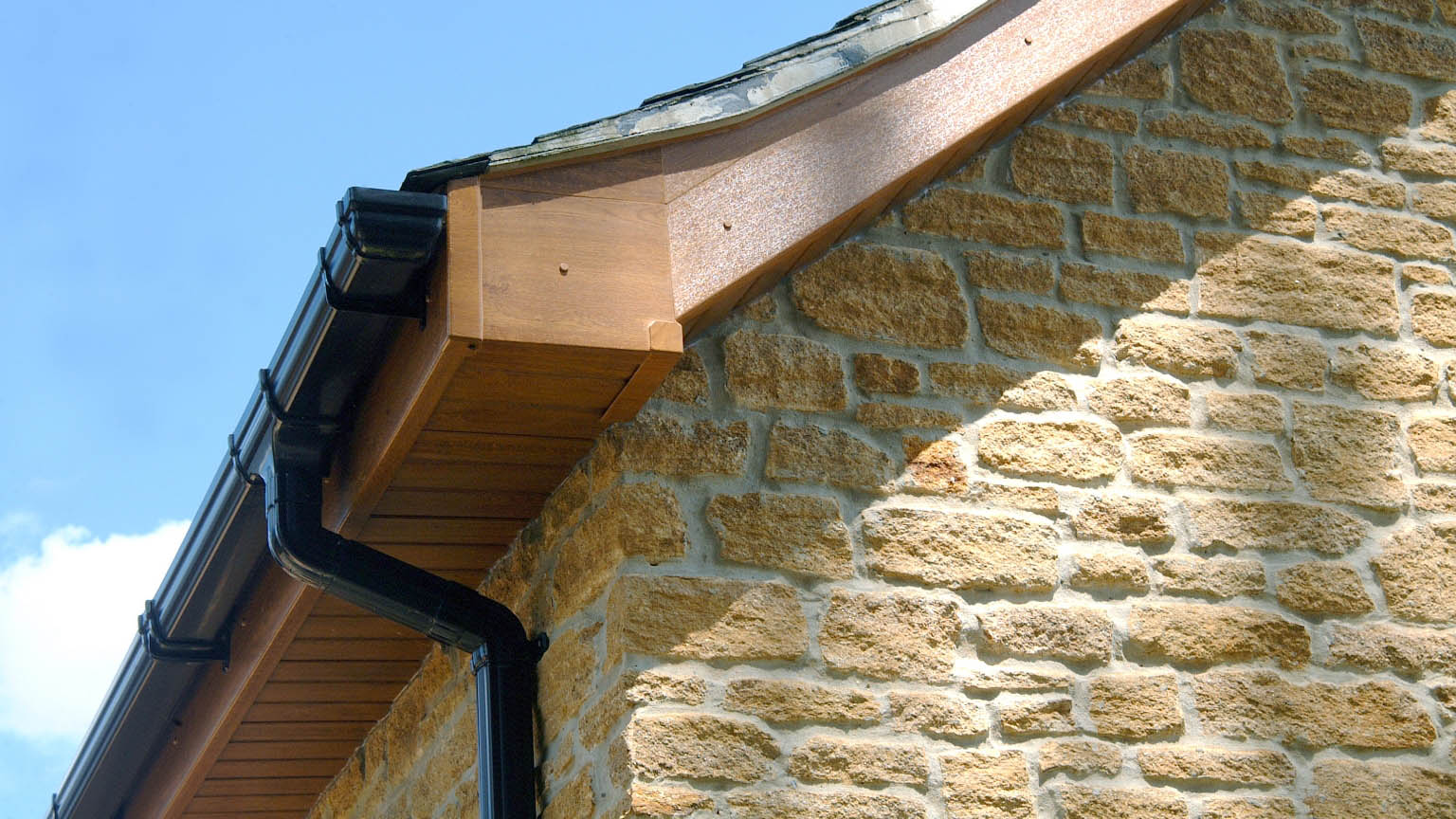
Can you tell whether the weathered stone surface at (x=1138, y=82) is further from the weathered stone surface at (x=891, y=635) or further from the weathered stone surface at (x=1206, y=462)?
the weathered stone surface at (x=891, y=635)

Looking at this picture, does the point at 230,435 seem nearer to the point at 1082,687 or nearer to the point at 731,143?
the point at 731,143

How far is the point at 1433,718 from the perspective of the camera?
11.4ft

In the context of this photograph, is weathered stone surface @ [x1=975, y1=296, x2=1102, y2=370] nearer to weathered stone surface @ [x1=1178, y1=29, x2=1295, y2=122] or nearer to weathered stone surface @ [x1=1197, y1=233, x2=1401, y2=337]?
weathered stone surface @ [x1=1197, y1=233, x2=1401, y2=337]

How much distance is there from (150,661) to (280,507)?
1182 millimetres

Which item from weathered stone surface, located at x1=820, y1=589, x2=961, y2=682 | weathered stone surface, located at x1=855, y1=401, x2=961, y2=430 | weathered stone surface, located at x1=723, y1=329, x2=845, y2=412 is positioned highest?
weathered stone surface, located at x1=723, y1=329, x2=845, y2=412

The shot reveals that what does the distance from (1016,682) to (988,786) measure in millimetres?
221

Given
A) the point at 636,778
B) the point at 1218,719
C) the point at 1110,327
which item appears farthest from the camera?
the point at 1110,327

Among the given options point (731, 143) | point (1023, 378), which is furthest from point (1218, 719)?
point (731, 143)

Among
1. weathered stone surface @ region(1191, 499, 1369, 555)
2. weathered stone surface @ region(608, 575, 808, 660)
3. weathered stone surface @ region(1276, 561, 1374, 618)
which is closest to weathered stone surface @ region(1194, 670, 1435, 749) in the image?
weathered stone surface @ region(1276, 561, 1374, 618)

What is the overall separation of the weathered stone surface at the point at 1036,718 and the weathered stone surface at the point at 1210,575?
386mm

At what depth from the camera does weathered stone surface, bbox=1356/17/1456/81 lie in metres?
4.23

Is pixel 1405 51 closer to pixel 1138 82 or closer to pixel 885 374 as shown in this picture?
pixel 1138 82

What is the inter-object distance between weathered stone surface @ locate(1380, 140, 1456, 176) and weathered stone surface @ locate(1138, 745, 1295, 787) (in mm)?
1632

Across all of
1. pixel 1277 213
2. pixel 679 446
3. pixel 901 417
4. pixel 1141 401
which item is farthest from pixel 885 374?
pixel 1277 213
